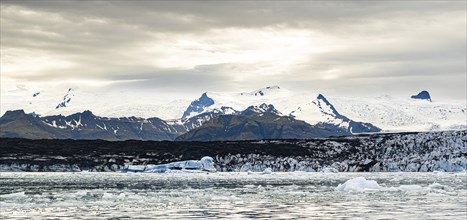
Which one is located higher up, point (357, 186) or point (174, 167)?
point (357, 186)

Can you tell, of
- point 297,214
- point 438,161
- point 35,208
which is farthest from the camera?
point 438,161

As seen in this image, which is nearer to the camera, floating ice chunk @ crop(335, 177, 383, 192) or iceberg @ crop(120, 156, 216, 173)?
floating ice chunk @ crop(335, 177, 383, 192)

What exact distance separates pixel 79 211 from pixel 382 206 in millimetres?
24145

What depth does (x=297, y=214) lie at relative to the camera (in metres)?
47.3

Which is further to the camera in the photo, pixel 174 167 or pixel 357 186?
pixel 174 167

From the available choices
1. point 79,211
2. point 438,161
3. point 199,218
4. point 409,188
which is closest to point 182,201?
point 79,211

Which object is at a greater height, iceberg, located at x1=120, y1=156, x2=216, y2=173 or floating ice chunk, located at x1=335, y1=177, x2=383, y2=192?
floating ice chunk, located at x1=335, y1=177, x2=383, y2=192

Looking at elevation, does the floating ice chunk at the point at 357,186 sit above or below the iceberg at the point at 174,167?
above

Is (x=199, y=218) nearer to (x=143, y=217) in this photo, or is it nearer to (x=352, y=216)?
(x=143, y=217)

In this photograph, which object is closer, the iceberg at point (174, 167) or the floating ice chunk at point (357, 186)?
the floating ice chunk at point (357, 186)

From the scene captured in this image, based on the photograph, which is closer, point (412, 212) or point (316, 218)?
point (316, 218)

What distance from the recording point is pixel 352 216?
150ft

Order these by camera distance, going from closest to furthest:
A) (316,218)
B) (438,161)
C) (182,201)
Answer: (316,218)
(182,201)
(438,161)

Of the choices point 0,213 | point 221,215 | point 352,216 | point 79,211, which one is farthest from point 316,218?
point 0,213
